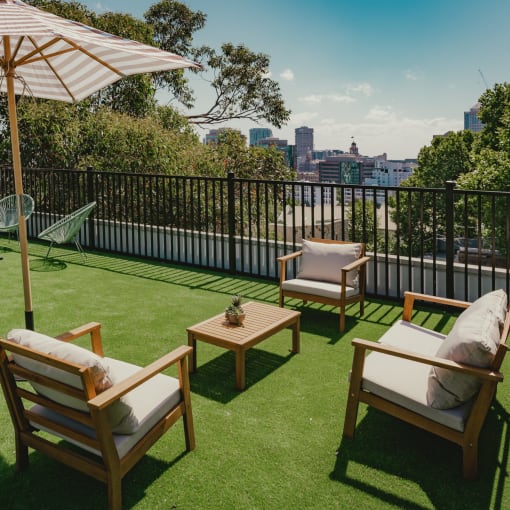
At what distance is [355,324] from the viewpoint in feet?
18.4

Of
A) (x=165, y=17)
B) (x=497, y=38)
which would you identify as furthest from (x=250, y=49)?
(x=497, y=38)

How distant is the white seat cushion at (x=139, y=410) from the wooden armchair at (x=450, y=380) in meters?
1.08

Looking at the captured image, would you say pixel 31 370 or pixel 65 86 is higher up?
pixel 65 86

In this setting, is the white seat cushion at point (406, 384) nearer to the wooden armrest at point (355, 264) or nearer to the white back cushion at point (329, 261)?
the wooden armrest at point (355, 264)

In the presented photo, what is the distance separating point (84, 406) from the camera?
2561 millimetres

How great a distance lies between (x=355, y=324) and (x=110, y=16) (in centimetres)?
2008

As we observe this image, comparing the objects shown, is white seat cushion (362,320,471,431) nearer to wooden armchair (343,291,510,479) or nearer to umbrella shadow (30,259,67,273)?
wooden armchair (343,291,510,479)

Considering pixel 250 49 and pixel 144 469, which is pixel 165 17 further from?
pixel 144 469

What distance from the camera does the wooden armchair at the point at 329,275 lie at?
5473 millimetres

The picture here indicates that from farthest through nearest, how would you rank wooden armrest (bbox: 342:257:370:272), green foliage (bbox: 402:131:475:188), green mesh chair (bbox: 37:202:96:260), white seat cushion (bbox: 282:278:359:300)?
green foliage (bbox: 402:131:475:188)
green mesh chair (bbox: 37:202:96:260)
white seat cushion (bbox: 282:278:359:300)
wooden armrest (bbox: 342:257:370:272)

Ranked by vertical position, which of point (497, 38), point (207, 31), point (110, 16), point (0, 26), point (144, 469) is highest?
point (497, 38)

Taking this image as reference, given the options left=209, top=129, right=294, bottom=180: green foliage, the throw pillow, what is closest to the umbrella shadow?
the throw pillow

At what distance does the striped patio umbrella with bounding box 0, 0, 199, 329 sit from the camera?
11.6 feet

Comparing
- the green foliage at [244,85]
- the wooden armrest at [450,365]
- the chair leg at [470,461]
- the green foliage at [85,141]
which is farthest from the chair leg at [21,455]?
the green foliage at [244,85]
